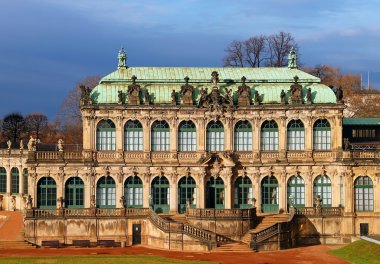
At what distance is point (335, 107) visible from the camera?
7406 cm

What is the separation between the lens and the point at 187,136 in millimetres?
74625

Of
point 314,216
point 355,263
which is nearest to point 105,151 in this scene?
point 314,216

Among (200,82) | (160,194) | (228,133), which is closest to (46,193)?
(160,194)

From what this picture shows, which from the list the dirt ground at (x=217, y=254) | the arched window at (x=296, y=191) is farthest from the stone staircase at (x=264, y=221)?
the dirt ground at (x=217, y=254)

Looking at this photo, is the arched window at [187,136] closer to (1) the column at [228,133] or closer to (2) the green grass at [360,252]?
(1) the column at [228,133]

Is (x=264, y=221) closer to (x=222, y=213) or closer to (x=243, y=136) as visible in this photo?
(x=222, y=213)

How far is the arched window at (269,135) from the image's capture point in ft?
245

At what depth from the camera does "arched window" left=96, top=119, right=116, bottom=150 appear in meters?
73.9

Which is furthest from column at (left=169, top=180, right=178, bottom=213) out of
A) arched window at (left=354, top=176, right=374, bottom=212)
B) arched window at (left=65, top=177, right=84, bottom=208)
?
arched window at (left=354, top=176, right=374, bottom=212)

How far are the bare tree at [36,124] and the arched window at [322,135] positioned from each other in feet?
236

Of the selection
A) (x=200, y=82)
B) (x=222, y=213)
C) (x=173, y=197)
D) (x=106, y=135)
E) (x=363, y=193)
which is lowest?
(x=222, y=213)

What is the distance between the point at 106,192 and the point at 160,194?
5.12 meters

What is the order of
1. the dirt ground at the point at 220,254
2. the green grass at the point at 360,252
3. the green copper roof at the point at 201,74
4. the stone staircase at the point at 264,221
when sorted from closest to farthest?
the green grass at the point at 360,252, the dirt ground at the point at 220,254, the stone staircase at the point at 264,221, the green copper roof at the point at 201,74

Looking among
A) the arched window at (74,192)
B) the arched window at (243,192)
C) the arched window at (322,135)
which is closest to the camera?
the arched window at (74,192)
